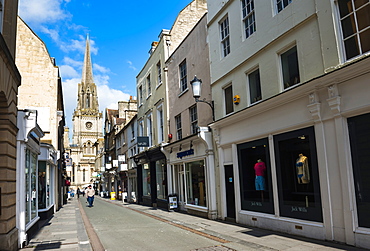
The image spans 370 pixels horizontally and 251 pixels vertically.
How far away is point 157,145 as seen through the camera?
21078 millimetres

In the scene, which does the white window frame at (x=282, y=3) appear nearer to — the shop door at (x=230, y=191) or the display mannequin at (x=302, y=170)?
the display mannequin at (x=302, y=170)

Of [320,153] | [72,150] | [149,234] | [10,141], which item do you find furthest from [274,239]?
[72,150]

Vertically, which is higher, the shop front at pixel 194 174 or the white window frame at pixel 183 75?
the white window frame at pixel 183 75

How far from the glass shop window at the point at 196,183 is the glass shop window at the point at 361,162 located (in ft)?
26.8

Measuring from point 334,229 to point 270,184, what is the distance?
278 centimetres

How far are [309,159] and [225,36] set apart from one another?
267 inches

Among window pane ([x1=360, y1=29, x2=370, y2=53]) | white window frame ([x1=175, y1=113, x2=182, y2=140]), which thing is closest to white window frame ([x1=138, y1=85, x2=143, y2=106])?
white window frame ([x1=175, y1=113, x2=182, y2=140])

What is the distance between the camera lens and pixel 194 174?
1582 cm

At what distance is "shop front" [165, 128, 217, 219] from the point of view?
13.6 meters

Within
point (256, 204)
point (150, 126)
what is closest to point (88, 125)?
point (150, 126)

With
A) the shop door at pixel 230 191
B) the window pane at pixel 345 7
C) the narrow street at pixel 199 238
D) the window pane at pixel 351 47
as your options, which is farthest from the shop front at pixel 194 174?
the window pane at pixel 345 7

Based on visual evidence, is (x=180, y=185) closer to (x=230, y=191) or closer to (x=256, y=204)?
(x=230, y=191)

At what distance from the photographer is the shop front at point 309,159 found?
23.5 ft

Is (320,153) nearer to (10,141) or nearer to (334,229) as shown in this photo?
(334,229)
